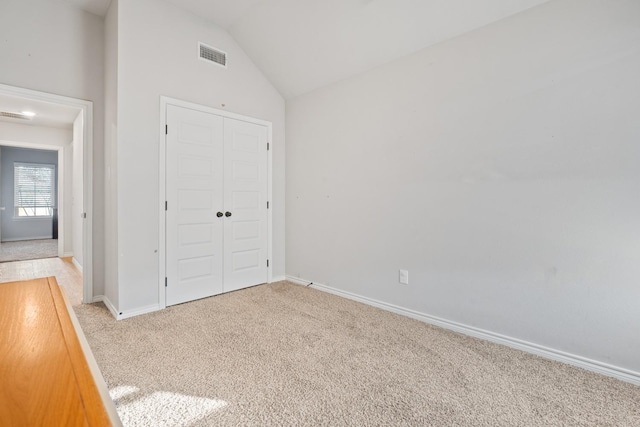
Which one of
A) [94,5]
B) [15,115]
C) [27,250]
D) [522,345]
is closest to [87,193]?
[94,5]

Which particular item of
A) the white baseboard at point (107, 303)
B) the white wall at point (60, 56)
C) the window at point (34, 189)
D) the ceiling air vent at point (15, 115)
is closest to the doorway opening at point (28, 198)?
the window at point (34, 189)

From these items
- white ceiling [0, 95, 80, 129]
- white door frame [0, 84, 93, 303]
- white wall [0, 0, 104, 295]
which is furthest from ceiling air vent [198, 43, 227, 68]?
white ceiling [0, 95, 80, 129]

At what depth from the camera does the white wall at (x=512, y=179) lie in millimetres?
1865

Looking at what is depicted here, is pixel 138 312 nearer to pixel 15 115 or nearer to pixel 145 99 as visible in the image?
pixel 145 99

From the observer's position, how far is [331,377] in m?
1.81

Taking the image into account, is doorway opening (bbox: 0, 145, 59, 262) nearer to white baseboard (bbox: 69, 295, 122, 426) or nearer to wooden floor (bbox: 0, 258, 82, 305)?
wooden floor (bbox: 0, 258, 82, 305)

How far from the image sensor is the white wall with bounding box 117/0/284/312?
2711 mm

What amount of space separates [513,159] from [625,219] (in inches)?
28.8

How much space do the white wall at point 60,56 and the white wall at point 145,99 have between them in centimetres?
66

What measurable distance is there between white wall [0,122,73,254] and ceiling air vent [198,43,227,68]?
3.91m

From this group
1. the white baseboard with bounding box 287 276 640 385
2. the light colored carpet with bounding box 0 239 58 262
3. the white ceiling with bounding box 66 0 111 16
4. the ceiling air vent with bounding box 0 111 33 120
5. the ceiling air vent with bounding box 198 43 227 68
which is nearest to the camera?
the white baseboard with bounding box 287 276 640 385

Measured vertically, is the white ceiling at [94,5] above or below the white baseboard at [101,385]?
above

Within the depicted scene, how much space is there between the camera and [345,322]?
2658 millimetres

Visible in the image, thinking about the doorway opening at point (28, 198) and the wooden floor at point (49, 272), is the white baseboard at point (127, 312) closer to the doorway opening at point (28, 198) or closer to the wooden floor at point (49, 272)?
the wooden floor at point (49, 272)
